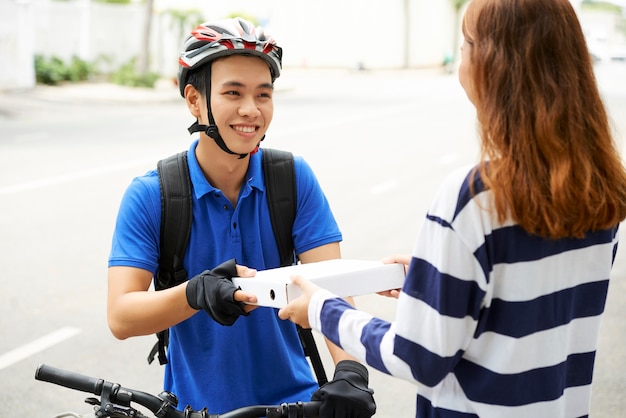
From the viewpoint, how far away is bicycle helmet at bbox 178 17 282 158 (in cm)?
267

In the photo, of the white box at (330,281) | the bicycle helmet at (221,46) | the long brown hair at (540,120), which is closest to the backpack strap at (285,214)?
the bicycle helmet at (221,46)

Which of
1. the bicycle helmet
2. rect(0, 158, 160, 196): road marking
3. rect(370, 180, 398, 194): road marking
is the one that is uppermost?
the bicycle helmet

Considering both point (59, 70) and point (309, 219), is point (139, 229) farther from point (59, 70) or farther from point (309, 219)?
point (59, 70)

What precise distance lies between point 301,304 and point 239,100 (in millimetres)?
869

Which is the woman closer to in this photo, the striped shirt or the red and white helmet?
the striped shirt

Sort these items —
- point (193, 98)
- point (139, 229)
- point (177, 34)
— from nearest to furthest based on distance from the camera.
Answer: point (139, 229), point (193, 98), point (177, 34)

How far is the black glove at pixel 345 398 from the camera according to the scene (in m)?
2.24

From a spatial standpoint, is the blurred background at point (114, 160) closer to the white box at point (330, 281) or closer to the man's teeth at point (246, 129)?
the white box at point (330, 281)

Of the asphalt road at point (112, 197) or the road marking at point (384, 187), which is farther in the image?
the road marking at point (384, 187)

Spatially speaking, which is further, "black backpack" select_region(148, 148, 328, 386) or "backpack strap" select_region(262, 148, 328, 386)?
"backpack strap" select_region(262, 148, 328, 386)

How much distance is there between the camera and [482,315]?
6.13ft

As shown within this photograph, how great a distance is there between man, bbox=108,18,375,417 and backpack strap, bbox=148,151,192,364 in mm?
24

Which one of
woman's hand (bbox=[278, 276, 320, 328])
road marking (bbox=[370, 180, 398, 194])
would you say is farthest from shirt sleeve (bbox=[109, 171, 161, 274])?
road marking (bbox=[370, 180, 398, 194])

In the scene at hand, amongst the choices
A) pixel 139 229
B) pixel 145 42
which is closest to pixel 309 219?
pixel 139 229
